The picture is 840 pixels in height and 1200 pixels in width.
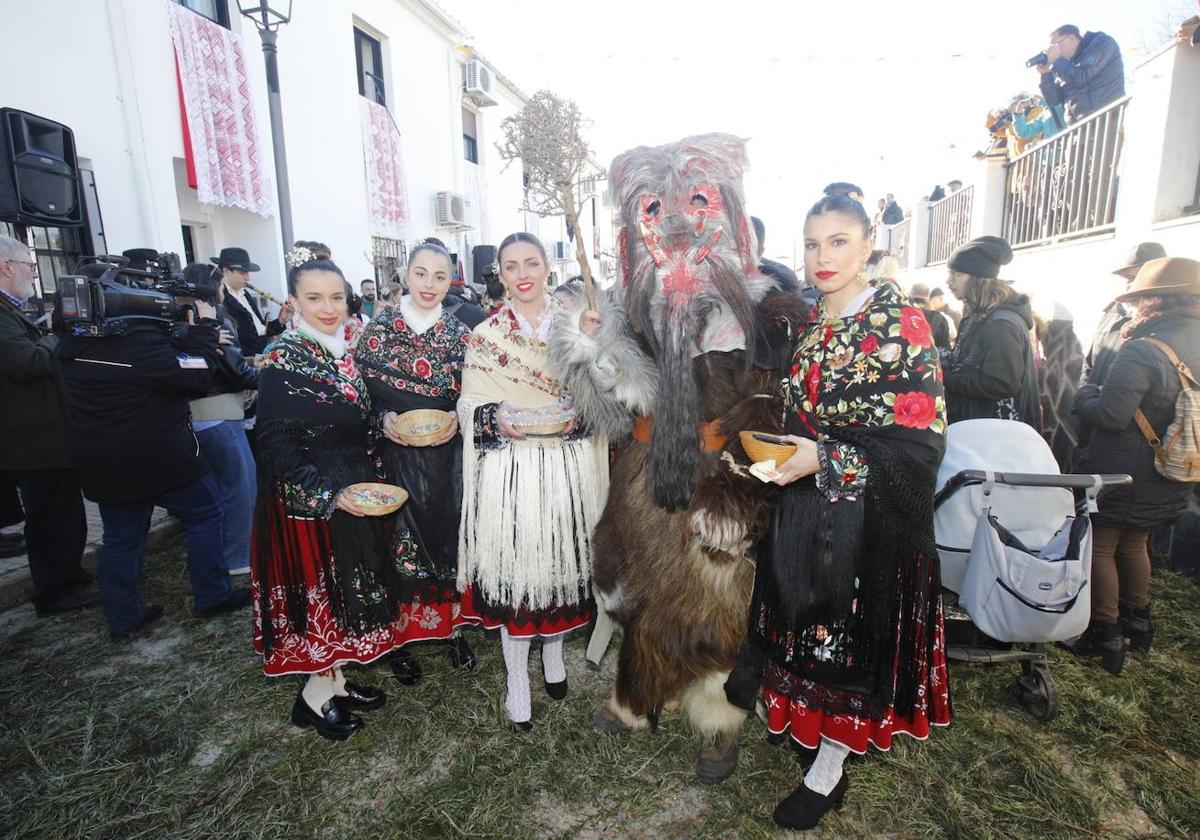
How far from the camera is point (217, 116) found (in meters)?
7.72

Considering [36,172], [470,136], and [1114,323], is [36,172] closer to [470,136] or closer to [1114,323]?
[1114,323]

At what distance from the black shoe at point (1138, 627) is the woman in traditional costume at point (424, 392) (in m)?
3.27

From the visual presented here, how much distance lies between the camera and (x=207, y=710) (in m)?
2.72

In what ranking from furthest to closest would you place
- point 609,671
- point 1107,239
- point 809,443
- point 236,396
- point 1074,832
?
point 1107,239, point 236,396, point 609,671, point 1074,832, point 809,443

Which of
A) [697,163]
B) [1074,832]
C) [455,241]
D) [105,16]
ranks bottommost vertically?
[1074,832]

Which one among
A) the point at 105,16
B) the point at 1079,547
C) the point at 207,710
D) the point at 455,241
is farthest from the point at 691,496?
the point at 455,241

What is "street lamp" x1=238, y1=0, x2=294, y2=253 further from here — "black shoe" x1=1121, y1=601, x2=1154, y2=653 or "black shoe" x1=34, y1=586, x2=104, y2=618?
"black shoe" x1=1121, y1=601, x2=1154, y2=653

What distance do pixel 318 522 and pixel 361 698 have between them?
2.88 feet

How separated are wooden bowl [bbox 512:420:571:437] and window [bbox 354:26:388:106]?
11673 mm

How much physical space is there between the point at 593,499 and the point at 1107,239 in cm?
480

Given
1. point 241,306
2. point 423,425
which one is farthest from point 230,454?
point 423,425

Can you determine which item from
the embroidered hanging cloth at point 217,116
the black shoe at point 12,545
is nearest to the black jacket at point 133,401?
the black shoe at point 12,545

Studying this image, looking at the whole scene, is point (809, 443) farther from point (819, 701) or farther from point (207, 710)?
point (207, 710)

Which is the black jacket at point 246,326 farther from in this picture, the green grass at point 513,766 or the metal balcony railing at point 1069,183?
the metal balcony railing at point 1069,183
